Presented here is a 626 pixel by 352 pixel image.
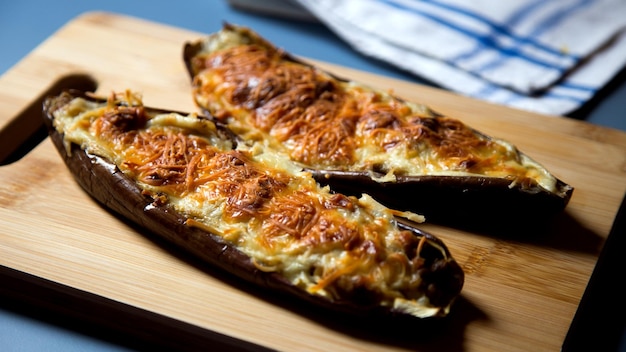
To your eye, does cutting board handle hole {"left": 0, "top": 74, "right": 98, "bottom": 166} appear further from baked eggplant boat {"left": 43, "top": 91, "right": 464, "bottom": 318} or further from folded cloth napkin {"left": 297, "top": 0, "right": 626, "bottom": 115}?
folded cloth napkin {"left": 297, "top": 0, "right": 626, "bottom": 115}

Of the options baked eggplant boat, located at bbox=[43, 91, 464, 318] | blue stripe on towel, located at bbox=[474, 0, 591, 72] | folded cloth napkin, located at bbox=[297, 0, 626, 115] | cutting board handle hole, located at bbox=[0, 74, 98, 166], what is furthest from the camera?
blue stripe on towel, located at bbox=[474, 0, 591, 72]

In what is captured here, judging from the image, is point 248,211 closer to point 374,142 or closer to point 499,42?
point 374,142

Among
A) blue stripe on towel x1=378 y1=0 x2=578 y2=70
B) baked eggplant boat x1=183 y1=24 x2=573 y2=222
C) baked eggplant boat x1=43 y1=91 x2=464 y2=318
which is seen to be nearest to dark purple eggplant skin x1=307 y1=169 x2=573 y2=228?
Answer: baked eggplant boat x1=183 y1=24 x2=573 y2=222

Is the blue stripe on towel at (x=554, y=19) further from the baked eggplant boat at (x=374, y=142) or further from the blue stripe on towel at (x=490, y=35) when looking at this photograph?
the baked eggplant boat at (x=374, y=142)

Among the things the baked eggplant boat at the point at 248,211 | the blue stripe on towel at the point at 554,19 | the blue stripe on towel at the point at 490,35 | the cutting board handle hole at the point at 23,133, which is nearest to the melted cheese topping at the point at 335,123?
the baked eggplant boat at the point at 248,211

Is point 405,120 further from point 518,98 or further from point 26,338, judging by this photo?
point 26,338

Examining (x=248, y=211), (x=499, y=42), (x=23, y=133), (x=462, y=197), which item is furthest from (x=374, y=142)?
(x=23, y=133)

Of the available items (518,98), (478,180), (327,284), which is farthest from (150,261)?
(518,98)
